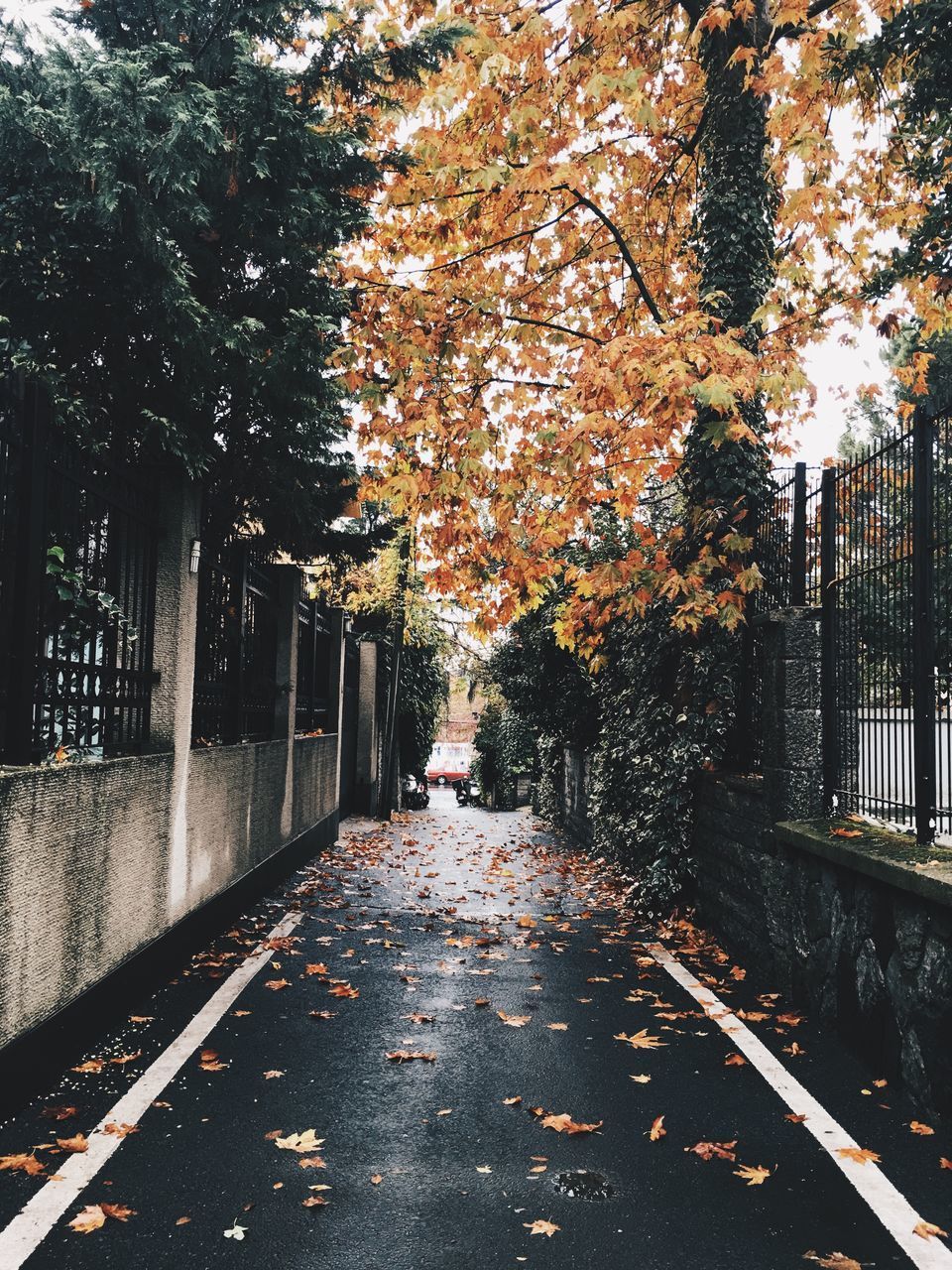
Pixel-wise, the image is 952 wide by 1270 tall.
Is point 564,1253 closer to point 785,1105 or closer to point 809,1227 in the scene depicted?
point 809,1227

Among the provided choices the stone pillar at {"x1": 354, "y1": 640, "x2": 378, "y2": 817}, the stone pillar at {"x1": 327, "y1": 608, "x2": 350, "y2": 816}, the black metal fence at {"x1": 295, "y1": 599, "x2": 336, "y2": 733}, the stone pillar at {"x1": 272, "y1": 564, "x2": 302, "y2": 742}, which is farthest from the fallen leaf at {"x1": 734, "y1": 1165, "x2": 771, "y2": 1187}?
the stone pillar at {"x1": 354, "y1": 640, "x2": 378, "y2": 817}

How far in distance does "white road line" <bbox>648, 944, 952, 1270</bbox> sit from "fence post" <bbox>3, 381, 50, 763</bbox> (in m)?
3.89

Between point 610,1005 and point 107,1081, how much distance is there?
9.93 ft

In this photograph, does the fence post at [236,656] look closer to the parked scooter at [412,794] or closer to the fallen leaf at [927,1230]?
the fallen leaf at [927,1230]

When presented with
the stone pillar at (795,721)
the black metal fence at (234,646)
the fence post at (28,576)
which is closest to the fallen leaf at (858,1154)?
the stone pillar at (795,721)

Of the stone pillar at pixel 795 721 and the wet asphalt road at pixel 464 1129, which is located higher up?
the stone pillar at pixel 795 721

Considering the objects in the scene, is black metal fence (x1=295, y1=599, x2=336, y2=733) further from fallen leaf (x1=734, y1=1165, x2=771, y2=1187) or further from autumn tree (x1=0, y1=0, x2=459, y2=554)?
fallen leaf (x1=734, y1=1165, x2=771, y2=1187)

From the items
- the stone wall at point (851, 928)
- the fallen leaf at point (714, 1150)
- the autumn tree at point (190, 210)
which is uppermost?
the autumn tree at point (190, 210)

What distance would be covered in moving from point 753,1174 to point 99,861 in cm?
353

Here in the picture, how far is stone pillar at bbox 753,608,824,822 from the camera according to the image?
6.78 meters

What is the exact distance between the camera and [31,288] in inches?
270

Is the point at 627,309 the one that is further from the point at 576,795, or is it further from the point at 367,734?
the point at 367,734

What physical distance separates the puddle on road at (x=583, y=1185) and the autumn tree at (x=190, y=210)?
504 centimetres

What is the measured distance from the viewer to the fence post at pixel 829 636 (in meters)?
6.69
